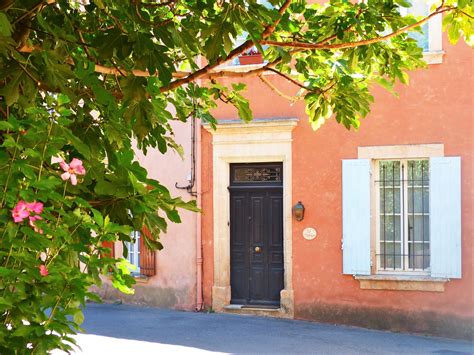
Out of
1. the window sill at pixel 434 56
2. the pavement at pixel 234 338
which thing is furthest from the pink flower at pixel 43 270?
the window sill at pixel 434 56

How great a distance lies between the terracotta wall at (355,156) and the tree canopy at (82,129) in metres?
7.65

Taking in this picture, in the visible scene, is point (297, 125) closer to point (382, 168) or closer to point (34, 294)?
point (382, 168)

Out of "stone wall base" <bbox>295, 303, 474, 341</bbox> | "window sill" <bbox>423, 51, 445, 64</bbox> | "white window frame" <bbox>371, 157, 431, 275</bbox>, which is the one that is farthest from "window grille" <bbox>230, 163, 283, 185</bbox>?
"window sill" <bbox>423, 51, 445, 64</bbox>

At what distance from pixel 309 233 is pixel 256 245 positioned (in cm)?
114

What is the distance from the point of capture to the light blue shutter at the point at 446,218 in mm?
13250

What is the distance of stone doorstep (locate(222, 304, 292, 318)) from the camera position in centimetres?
1483

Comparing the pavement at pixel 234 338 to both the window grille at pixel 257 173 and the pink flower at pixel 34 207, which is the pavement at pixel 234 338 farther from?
the pink flower at pixel 34 207

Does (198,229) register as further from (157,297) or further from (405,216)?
(405,216)

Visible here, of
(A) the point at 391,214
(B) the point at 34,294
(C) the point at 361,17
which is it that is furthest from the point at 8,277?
(A) the point at 391,214

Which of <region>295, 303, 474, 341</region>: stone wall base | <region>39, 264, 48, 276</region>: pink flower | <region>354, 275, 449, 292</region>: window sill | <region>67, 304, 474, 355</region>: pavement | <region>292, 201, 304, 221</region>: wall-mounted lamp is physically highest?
<region>292, 201, 304, 221</region>: wall-mounted lamp

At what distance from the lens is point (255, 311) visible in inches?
593

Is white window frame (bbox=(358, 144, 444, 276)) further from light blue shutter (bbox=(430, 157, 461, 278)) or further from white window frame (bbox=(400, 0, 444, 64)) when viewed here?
white window frame (bbox=(400, 0, 444, 64))

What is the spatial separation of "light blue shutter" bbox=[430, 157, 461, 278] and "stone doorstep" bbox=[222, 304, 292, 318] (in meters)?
2.82

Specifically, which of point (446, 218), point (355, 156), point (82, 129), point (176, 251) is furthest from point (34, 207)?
point (176, 251)
